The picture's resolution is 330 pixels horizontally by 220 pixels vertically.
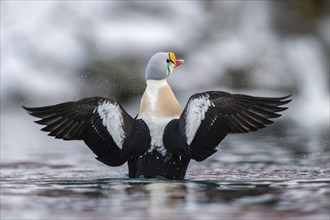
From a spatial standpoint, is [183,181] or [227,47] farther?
[227,47]

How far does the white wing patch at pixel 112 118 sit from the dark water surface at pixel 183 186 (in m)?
0.35

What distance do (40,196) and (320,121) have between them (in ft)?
28.8

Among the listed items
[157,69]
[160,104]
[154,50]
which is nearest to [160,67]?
[157,69]

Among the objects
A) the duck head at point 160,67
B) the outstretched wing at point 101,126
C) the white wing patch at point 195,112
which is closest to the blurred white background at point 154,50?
the duck head at point 160,67

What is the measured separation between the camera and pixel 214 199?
636 cm

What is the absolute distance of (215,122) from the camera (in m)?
7.62

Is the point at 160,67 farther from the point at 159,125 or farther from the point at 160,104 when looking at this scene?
the point at 159,125

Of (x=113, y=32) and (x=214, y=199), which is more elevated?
(x=113, y=32)

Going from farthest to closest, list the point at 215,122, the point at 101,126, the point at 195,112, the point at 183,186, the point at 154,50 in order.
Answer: the point at 154,50 → the point at 101,126 → the point at 215,122 → the point at 195,112 → the point at 183,186

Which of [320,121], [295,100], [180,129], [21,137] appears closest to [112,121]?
[180,129]

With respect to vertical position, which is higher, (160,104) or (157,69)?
(157,69)

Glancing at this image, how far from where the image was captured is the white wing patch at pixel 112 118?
7660 millimetres

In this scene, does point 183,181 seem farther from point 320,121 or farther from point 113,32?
point 113,32

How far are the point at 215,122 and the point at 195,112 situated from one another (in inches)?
7.8
